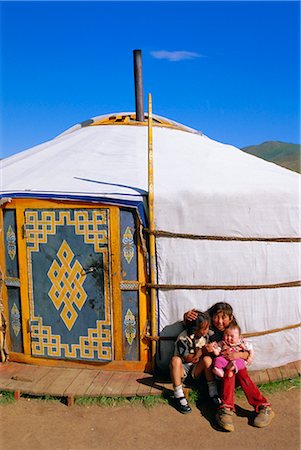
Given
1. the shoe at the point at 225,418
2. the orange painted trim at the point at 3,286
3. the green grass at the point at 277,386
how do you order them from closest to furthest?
the shoe at the point at 225,418, the green grass at the point at 277,386, the orange painted trim at the point at 3,286

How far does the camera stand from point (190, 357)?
312cm

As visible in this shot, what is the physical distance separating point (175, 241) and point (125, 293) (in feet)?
1.79

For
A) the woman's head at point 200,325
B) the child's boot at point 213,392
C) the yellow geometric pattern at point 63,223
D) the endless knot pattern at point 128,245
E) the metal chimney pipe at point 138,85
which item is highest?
the metal chimney pipe at point 138,85

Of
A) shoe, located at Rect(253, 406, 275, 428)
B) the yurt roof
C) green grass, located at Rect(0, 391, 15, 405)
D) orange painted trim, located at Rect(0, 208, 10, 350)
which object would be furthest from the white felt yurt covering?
green grass, located at Rect(0, 391, 15, 405)

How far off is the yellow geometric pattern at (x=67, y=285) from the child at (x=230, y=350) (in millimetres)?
1089

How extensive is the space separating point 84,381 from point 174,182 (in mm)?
1626

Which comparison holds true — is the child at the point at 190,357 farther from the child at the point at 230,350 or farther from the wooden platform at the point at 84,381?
the wooden platform at the point at 84,381

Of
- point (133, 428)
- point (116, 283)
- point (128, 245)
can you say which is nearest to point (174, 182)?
point (128, 245)

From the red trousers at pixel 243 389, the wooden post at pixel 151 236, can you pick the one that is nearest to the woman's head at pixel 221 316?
the red trousers at pixel 243 389

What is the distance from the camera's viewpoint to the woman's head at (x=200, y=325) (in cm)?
310

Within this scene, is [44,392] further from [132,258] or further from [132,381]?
[132,258]

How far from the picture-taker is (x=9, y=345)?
144 inches

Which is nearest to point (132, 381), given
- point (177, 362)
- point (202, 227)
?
point (177, 362)

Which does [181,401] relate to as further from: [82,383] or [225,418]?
[82,383]
